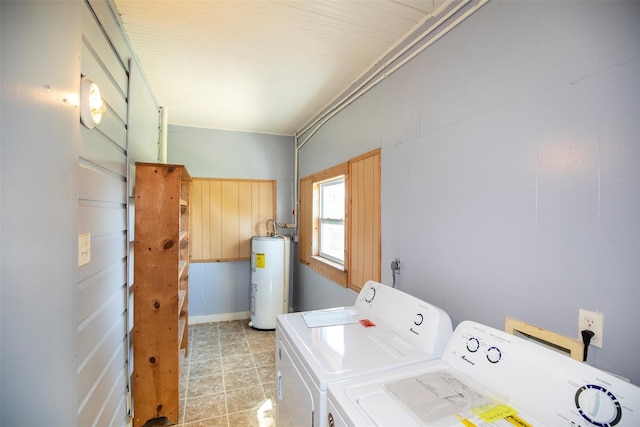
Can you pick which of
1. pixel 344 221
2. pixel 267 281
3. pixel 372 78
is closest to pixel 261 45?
pixel 372 78

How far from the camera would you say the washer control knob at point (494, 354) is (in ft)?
3.22

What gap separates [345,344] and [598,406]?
83cm

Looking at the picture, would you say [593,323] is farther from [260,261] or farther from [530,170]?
[260,261]

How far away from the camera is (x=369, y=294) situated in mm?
1704

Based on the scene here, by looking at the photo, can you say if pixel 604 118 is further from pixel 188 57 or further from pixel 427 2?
pixel 188 57

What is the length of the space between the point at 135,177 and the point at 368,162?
65.4 inches

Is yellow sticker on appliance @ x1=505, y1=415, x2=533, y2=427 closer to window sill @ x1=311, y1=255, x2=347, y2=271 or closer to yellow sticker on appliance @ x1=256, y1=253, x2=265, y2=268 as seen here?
window sill @ x1=311, y1=255, x2=347, y2=271

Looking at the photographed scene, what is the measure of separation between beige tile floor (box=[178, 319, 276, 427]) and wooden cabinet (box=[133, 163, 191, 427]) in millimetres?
336

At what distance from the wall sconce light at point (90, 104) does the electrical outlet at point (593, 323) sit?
1984 mm

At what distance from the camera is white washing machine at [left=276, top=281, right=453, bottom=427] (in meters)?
1.10

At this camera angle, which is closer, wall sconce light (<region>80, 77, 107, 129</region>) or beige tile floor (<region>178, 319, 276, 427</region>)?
wall sconce light (<region>80, 77, 107, 129</region>)

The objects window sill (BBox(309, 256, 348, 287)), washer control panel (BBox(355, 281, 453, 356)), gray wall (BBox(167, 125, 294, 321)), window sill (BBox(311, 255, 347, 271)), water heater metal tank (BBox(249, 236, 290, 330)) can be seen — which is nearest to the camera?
washer control panel (BBox(355, 281, 453, 356))

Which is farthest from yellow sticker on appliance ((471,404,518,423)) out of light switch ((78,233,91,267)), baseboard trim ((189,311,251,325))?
baseboard trim ((189,311,251,325))

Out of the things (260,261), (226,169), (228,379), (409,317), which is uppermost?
(226,169)
